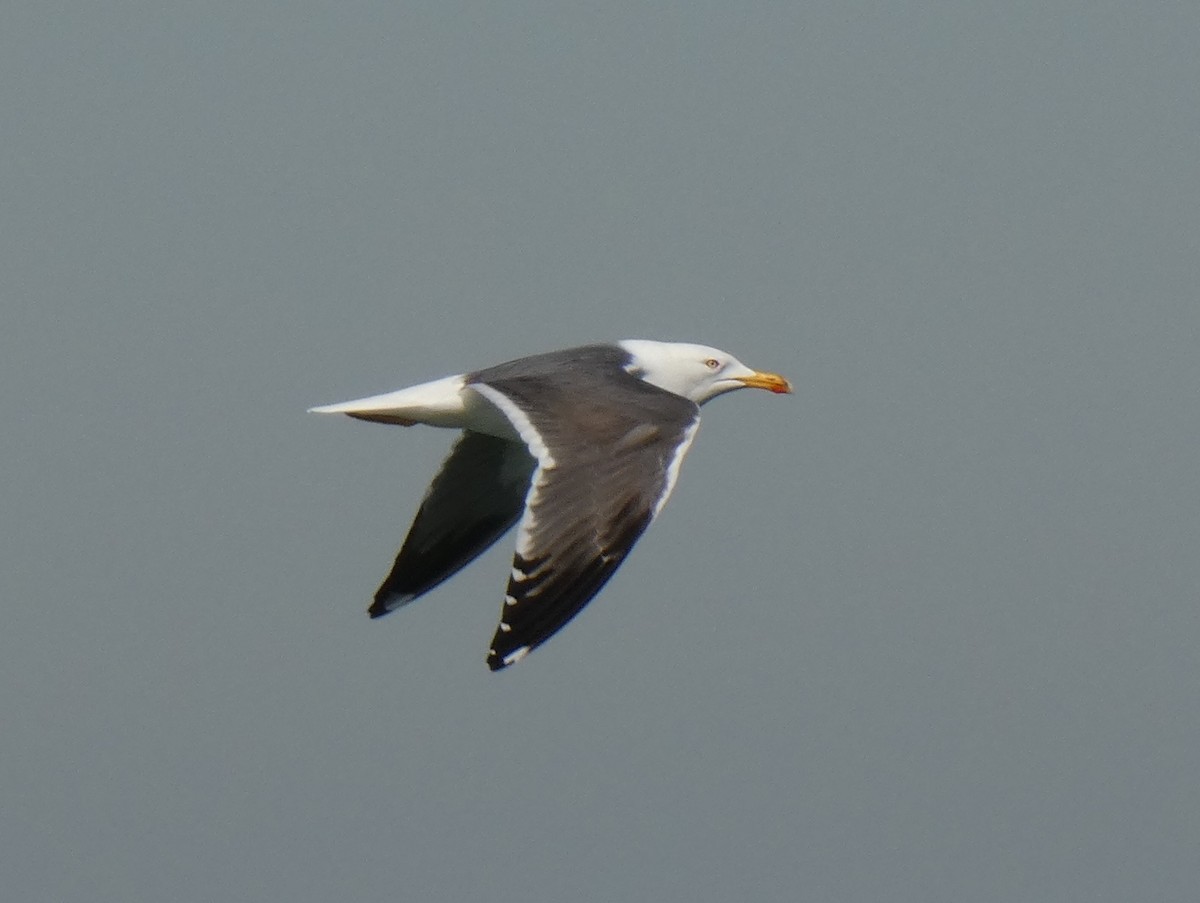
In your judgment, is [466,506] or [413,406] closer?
[413,406]

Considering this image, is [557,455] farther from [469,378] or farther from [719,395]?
[719,395]

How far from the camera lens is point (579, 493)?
7.34 meters

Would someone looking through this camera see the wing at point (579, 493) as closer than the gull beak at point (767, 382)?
Yes

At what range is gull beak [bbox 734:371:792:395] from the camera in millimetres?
10172

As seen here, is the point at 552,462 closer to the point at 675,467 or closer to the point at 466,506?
the point at 675,467

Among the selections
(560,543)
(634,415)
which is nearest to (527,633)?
(560,543)

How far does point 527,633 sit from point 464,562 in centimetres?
279

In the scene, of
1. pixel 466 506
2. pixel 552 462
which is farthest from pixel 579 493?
pixel 466 506

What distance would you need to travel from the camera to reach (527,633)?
7039 millimetres

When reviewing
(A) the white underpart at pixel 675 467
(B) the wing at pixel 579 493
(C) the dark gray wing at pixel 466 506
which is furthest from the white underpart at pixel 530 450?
(C) the dark gray wing at pixel 466 506

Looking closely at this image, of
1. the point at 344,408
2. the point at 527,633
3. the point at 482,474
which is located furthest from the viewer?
the point at 482,474

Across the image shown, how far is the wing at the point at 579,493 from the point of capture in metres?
7.05

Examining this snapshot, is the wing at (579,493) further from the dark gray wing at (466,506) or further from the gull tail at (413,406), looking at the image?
the dark gray wing at (466,506)

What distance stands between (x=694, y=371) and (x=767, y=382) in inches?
16.6
